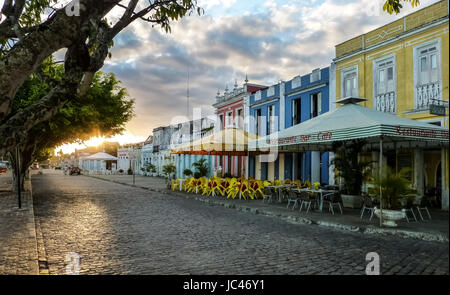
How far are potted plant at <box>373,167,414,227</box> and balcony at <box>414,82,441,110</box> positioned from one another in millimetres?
5121

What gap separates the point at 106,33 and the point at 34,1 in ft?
8.36

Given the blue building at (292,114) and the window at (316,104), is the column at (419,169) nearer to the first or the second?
the blue building at (292,114)

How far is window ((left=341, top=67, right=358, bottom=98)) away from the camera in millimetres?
15094

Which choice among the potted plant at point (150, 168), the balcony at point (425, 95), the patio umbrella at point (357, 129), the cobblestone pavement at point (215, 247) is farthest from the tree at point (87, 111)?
the potted plant at point (150, 168)

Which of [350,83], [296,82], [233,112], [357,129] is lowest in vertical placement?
[357,129]

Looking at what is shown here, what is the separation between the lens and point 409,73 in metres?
12.6

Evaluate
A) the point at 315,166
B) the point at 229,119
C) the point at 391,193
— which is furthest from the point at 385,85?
the point at 229,119

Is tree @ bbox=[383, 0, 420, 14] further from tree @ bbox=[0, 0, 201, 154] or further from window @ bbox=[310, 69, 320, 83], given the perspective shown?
window @ bbox=[310, 69, 320, 83]

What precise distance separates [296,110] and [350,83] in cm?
436

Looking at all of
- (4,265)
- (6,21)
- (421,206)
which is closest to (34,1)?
(6,21)

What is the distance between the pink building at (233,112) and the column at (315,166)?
23.9 feet

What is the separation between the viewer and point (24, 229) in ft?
24.8

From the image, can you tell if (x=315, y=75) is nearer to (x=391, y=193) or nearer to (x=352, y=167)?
(x=352, y=167)
